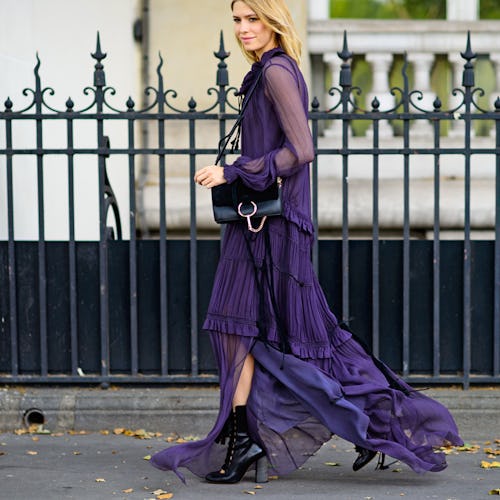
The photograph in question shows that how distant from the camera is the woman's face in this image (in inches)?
206

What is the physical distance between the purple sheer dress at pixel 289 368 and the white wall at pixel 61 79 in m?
2.37

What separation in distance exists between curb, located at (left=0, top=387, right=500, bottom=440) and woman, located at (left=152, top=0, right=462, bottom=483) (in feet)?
3.82

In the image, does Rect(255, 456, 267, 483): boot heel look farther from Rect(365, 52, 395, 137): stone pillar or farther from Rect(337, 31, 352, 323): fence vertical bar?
Rect(365, 52, 395, 137): stone pillar

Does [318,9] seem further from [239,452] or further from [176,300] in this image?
[239,452]

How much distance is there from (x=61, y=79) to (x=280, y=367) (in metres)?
4.00

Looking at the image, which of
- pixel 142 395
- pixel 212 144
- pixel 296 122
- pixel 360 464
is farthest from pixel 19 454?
pixel 212 144

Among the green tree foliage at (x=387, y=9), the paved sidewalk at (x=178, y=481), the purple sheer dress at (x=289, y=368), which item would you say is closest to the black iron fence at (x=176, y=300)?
the paved sidewalk at (x=178, y=481)

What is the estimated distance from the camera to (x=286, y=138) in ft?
17.3

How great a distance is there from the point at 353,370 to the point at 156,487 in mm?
1015

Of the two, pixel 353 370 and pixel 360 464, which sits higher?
pixel 353 370

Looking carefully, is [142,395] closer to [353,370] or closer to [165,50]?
[353,370]

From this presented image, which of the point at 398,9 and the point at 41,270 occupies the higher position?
the point at 398,9

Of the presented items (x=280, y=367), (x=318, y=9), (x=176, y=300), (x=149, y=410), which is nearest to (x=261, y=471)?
(x=280, y=367)

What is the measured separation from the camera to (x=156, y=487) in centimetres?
558
